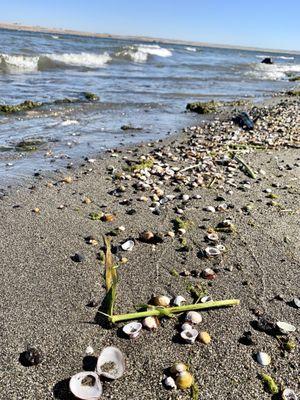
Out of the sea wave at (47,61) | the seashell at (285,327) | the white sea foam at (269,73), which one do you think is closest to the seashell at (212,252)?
the seashell at (285,327)

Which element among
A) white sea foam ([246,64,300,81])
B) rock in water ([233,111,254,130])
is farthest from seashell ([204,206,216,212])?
white sea foam ([246,64,300,81])

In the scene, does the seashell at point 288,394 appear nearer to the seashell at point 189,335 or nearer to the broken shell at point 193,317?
the seashell at point 189,335

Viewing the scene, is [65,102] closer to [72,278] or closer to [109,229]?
[109,229]

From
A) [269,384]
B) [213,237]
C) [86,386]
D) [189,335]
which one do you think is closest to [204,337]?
[189,335]

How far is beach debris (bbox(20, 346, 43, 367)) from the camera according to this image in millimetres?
3170

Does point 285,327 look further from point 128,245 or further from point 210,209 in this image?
point 210,209

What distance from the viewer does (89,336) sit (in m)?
3.53

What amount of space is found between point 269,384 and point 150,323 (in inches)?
43.3

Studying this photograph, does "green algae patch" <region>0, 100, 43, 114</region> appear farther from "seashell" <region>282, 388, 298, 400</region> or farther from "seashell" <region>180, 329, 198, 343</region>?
"seashell" <region>282, 388, 298, 400</region>

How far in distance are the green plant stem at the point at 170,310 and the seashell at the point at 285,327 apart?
45cm

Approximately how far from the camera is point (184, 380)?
3078 millimetres

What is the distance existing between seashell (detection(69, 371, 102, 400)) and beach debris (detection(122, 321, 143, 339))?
527 mm

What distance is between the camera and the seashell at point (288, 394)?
3.04 m

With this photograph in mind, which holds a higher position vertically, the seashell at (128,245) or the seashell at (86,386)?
the seashell at (128,245)
